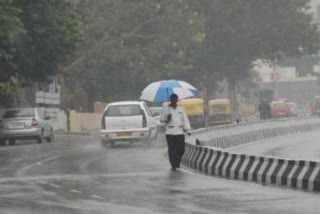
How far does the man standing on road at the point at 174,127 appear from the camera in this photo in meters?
22.4

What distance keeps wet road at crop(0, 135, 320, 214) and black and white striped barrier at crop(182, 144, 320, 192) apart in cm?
43

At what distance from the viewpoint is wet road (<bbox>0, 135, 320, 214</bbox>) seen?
46.7 ft

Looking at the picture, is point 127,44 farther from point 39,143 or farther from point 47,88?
point 39,143

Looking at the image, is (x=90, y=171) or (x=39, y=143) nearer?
(x=90, y=171)

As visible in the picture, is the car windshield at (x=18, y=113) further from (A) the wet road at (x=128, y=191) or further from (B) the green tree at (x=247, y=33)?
(B) the green tree at (x=247, y=33)

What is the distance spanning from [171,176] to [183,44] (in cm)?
4655

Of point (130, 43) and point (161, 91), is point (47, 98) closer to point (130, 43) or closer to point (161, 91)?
point (130, 43)

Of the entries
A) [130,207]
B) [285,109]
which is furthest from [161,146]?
[285,109]

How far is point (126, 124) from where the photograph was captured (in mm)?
35875

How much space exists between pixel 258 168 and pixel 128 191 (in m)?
3.64

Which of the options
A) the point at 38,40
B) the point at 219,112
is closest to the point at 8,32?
the point at 38,40

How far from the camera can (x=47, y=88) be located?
61.5 m

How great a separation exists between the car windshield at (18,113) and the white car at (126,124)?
5.39 metres

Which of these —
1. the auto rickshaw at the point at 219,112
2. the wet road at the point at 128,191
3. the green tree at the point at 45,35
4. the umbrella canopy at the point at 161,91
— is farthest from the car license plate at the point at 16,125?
the auto rickshaw at the point at 219,112
